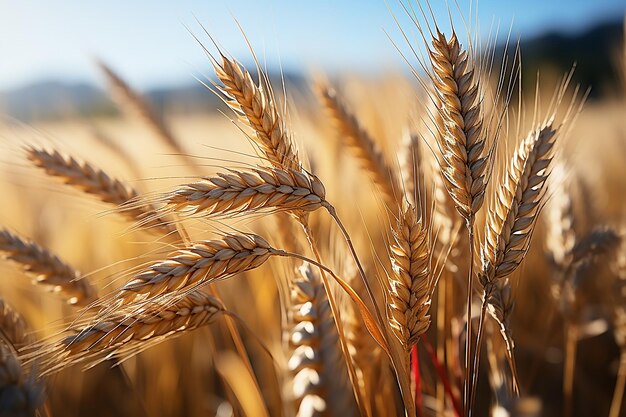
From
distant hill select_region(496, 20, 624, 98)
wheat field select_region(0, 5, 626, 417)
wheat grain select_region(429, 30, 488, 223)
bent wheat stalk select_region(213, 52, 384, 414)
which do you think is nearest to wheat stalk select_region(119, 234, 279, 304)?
wheat field select_region(0, 5, 626, 417)

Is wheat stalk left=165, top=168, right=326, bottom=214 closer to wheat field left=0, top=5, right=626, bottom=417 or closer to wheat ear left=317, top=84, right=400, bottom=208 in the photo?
wheat field left=0, top=5, right=626, bottom=417

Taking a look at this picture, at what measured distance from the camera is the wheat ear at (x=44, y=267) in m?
0.96

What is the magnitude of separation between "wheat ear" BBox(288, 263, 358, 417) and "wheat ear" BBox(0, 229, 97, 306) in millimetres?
439

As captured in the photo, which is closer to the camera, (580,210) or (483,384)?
(483,384)

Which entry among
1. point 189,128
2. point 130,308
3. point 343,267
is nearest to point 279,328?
point 343,267

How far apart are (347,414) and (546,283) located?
1.77m

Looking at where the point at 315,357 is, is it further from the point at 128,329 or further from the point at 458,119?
the point at 458,119

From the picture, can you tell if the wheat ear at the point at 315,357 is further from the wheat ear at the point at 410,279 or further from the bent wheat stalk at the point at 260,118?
the wheat ear at the point at 410,279

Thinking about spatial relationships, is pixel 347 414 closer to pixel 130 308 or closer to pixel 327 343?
pixel 327 343

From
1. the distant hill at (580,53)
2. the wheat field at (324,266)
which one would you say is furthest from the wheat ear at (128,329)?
the distant hill at (580,53)

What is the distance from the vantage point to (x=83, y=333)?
69 cm

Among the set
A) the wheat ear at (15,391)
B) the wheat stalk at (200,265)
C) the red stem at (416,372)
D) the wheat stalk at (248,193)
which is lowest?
the red stem at (416,372)

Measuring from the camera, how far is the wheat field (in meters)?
0.72

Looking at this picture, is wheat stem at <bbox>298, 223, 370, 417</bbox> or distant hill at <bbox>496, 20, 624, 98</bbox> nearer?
wheat stem at <bbox>298, 223, 370, 417</bbox>
